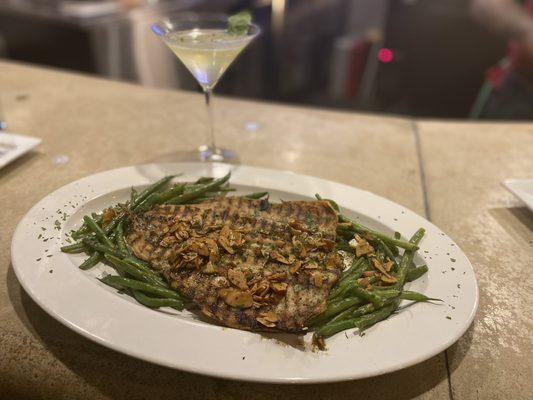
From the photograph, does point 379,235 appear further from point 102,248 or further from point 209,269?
point 102,248

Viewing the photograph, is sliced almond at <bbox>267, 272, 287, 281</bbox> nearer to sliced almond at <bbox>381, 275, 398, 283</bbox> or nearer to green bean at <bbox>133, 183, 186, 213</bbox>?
sliced almond at <bbox>381, 275, 398, 283</bbox>

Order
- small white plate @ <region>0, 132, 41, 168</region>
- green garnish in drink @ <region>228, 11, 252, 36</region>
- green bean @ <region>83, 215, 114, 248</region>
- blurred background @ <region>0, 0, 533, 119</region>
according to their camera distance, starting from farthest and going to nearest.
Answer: blurred background @ <region>0, 0, 533, 119</region> → small white plate @ <region>0, 132, 41, 168</region> → green garnish in drink @ <region>228, 11, 252, 36</region> → green bean @ <region>83, 215, 114, 248</region>

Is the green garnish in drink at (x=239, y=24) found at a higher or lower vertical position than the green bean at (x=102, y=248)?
higher

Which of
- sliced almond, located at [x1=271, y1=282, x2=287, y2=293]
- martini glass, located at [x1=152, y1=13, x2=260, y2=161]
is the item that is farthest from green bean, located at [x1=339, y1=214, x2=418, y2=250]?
martini glass, located at [x1=152, y1=13, x2=260, y2=161]

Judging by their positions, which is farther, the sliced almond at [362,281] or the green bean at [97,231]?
the green bean at [97,231]

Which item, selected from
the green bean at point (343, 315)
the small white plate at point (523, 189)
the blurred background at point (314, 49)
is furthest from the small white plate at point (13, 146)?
the blurred background at point (314, 49)

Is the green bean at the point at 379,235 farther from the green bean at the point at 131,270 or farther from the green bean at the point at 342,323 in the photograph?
the green bean at the point at 131,270
